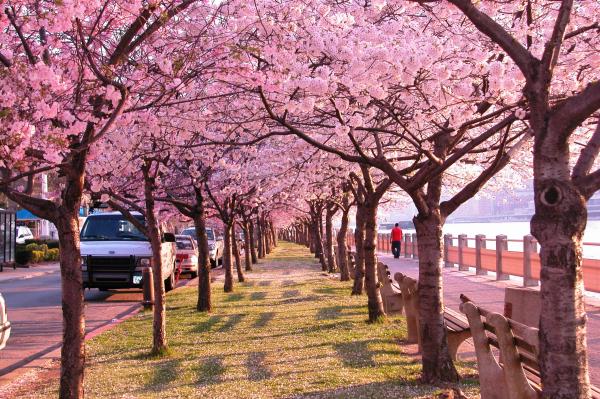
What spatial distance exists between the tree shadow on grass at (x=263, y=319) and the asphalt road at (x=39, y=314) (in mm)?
3092

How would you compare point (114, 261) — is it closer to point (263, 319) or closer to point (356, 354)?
point (263, 319)

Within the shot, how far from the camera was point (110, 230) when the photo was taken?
66.6 feet

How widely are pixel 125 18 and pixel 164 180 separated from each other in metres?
10.7

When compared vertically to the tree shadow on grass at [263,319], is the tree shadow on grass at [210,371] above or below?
below

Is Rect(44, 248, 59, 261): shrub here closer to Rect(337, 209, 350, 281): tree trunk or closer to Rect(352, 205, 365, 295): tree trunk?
Rect(337, 209, 350, 281): tree trunk

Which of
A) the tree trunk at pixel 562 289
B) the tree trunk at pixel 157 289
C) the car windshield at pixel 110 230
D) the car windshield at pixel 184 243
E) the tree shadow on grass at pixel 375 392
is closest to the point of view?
the tree trunk at pixel 562 289

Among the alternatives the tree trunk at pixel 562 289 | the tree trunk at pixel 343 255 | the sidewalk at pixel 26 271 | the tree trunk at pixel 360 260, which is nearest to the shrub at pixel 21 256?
the sidewalk at pixel 26 271

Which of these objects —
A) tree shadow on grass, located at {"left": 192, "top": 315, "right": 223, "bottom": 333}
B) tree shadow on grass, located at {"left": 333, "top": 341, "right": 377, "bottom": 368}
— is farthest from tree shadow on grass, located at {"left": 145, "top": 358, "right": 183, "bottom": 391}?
tree shadow on grass, located at {"left": 192, "top": 315, "right": 223, "bottom": 333}

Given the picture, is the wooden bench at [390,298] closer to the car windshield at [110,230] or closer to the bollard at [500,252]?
the bollard at [500,252]

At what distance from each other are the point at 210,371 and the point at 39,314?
8.44 m

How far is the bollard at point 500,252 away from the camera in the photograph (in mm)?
20344

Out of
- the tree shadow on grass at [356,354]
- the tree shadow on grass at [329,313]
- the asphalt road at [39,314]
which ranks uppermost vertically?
the tree shadow on grass at [329,313]

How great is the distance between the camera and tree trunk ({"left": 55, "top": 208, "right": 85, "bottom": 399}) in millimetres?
6203

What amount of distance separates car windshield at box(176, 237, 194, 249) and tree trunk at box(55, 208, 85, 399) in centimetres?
2202
